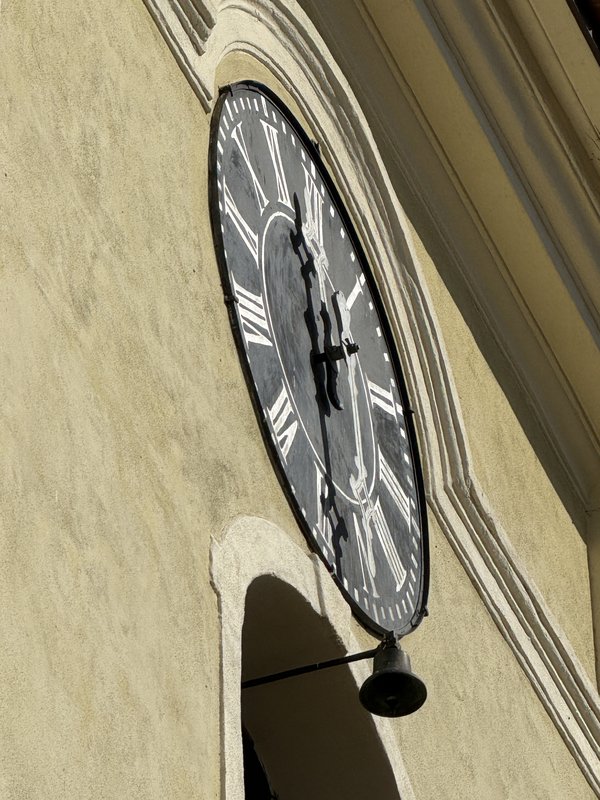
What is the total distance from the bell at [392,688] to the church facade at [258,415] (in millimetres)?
261

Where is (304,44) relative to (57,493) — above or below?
above

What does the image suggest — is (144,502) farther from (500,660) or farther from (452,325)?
(452,325)

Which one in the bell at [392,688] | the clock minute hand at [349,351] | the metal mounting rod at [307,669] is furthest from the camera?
the clock minute hand at [349,351]

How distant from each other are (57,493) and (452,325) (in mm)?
3755

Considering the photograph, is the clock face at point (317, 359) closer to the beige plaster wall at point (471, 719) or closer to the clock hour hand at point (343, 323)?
the clock hour hand at point (343, 323)

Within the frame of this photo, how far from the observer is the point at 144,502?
420cm

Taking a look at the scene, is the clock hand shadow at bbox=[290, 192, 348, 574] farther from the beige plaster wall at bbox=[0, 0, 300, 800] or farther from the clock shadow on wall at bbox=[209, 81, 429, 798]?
the beige plaster wall at bbox=[0, 0, 300, 800]

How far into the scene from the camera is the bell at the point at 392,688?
15.9 ft

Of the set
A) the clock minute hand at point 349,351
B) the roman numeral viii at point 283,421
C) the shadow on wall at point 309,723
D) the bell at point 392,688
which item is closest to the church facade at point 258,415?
the shadow on wall at point 309,723

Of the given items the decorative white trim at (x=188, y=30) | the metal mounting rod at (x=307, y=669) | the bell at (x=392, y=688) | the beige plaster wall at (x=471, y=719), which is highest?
the decorative white trim at (x=188, y=30)

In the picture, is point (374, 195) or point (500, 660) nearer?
point (500, 660)

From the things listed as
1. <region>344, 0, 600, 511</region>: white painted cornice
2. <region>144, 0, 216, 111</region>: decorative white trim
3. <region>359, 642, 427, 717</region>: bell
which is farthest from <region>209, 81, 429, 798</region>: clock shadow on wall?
<region>344, 0, 600, 511</region>: white painted cornice

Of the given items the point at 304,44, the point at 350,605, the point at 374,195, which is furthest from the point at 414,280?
the point at 350,605

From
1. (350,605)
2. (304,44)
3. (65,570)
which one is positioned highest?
(304,44)
